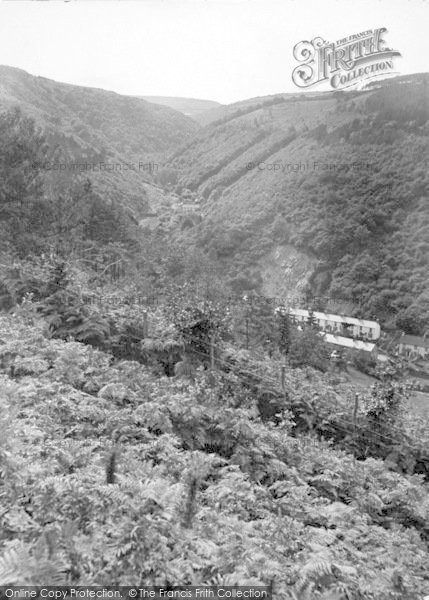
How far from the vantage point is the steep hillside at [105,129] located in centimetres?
6084

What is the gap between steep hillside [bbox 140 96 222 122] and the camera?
529 ft

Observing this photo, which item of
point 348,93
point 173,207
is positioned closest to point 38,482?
point 173,207

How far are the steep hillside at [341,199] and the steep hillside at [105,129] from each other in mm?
13208

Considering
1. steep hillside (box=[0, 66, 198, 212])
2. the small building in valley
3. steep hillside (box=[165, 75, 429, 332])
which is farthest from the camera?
steep hillside (box=[165, 75, 429, 332])

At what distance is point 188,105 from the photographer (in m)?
176

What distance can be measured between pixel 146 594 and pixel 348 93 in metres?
103

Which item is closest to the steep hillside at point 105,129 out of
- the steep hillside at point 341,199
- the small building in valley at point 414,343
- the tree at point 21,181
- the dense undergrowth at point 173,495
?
the steep hillside at point 341,199

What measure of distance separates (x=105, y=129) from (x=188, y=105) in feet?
254

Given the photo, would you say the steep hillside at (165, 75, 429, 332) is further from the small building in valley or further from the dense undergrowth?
the dense undergrowth

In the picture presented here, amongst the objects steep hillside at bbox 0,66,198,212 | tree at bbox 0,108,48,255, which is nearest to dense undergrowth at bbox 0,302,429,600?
tree at bbox 0,108,48,255

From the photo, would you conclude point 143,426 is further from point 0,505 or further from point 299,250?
point 299,250

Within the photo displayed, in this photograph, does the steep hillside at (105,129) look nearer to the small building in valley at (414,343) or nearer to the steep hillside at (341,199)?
the steep hillside at (341,199)

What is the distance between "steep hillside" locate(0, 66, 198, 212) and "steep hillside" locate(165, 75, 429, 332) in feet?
43.3

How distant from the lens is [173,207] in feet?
273
